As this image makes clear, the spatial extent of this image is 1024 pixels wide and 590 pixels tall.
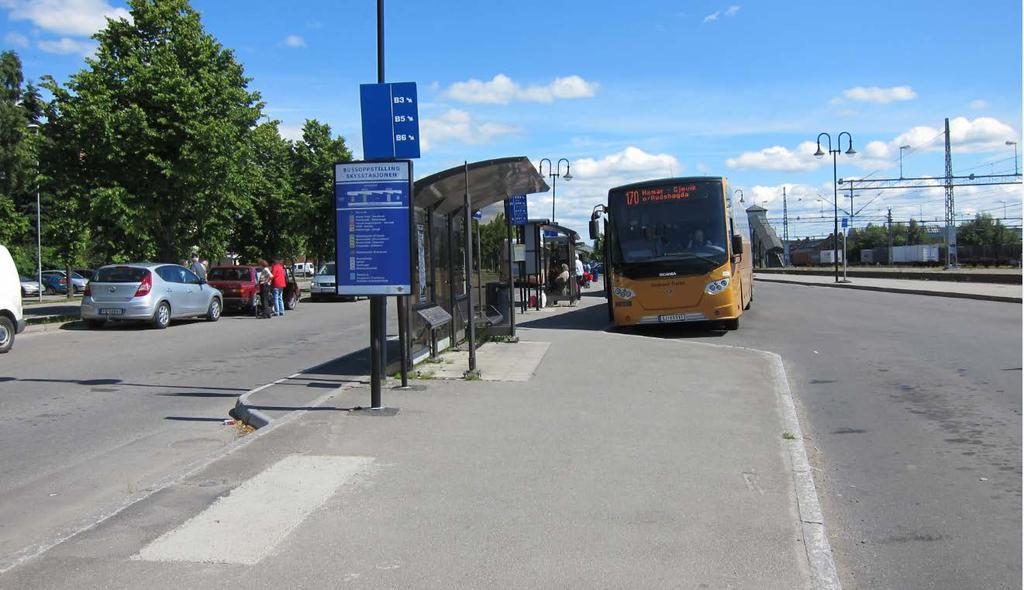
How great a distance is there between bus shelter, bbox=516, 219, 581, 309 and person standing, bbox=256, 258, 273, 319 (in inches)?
282

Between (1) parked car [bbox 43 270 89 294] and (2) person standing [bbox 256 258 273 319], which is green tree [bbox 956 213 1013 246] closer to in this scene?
(1) parked car [bbox 43 270 89 294]

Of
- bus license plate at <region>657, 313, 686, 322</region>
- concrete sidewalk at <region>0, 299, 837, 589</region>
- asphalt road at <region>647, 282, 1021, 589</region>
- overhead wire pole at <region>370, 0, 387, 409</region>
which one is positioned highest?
overhead wire pole at <region>370, 0, 387, 409</region>

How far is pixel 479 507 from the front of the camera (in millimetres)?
5031

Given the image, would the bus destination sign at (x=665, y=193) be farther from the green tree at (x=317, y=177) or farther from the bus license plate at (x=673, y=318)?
the green tree at (x=317, y=177)

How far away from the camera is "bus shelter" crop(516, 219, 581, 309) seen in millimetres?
23484

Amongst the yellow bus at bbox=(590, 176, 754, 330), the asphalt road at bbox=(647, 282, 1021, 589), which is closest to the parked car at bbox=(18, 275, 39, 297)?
the yellow bus at bbox=(590, 176, 754, 330)

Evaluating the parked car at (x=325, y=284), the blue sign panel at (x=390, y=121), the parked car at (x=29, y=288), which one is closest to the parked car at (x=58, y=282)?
the parked car at (x=29, y=288)

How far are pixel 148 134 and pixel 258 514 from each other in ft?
65.6

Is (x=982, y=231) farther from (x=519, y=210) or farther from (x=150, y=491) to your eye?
(x=150, y=491)

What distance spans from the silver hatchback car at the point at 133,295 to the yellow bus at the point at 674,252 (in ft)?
35.0

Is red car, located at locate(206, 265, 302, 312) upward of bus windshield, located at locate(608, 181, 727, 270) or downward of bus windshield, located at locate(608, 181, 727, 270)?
downward

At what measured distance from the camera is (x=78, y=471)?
641 cm

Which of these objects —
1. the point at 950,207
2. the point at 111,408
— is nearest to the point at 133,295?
the point at 111,408

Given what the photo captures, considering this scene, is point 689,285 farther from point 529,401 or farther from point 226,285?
point 226,285
